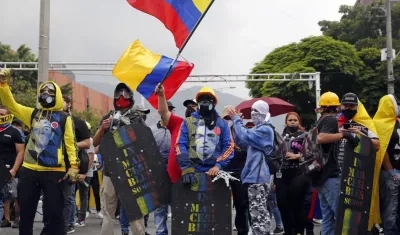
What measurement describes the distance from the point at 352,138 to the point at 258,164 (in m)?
1.34

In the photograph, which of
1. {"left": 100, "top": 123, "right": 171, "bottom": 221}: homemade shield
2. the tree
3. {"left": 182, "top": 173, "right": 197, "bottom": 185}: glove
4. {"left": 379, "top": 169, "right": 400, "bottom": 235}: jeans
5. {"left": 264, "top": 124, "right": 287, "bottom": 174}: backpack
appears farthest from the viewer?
the tree

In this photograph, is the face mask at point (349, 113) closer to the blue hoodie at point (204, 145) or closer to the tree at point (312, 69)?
the blue hoodie at point (204, 145)

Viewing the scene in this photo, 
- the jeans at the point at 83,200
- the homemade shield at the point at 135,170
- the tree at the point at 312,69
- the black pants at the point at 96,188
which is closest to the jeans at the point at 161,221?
the homemade shield at the point at 135,170

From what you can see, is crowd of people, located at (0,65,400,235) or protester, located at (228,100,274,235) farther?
protester, located at (228,100,274,235)

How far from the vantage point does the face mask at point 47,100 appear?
673 cm

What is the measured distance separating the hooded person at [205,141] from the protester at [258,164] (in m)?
0.64

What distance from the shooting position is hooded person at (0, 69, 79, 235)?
256 inches

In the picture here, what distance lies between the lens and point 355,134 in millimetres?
6449

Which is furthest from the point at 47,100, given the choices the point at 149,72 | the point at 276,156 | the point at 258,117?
the point at 276,156

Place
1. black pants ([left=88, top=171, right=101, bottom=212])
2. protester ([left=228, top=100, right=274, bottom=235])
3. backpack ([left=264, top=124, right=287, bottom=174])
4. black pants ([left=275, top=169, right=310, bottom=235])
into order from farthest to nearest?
black pants ([left=88, top=171, right=101, bottom=212])
black pants ([left=275, top=169, right=310, bottom=235])
backpack ([left=264, top=124, right=287, bottom=174])
protester ([left=228, top=100, right=274, bottom=235])

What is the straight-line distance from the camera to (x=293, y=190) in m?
8.26

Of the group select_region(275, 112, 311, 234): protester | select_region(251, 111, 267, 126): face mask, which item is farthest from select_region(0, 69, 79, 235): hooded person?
select_region(275, 112, 311, 234): protester

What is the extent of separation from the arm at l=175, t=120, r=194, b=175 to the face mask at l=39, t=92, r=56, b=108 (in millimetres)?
1546

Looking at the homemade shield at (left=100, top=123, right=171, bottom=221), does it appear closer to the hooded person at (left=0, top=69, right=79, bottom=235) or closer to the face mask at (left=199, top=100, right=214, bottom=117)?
the hooded person at (left=0, top=69, right=79, bottom=235)
